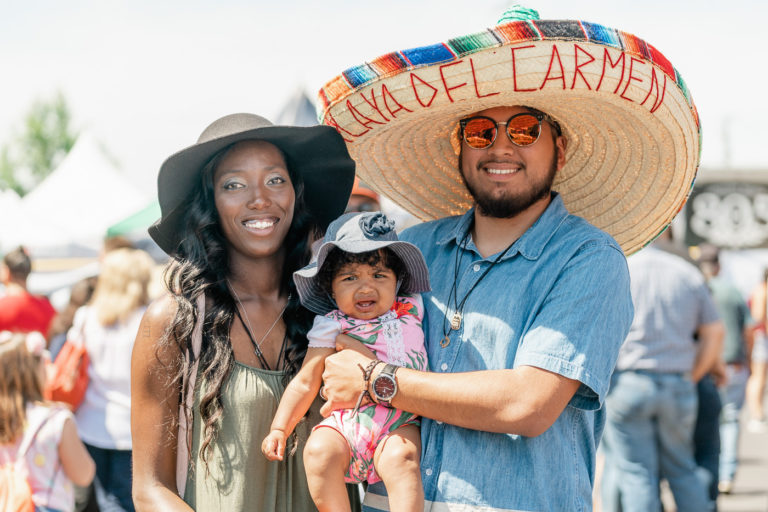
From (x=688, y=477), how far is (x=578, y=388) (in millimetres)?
4049

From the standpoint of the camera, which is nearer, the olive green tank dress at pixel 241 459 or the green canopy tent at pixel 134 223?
the olive green tank dress at pixel 241 459

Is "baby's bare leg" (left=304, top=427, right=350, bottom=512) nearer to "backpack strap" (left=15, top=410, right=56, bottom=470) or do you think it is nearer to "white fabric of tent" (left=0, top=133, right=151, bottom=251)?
"backpack strap" (left=15, top=410, right=56, bottom=470)

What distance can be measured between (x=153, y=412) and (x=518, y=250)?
4.36 feet

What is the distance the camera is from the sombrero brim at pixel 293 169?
2.74 metres

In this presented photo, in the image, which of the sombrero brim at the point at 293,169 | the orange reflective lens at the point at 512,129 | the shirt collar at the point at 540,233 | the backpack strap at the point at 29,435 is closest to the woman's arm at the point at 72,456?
the backpack strap at the point at 29,435

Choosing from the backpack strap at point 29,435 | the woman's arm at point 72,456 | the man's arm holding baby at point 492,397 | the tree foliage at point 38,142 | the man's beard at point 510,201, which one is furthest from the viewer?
the tree foliage at point 38,142

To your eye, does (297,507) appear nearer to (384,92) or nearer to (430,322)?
(430,322)

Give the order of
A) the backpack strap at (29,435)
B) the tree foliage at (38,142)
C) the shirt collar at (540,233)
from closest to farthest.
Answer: the shirt collar at (540,233) < the backpack strap at (29,435) < the tree foliage at (38,142)

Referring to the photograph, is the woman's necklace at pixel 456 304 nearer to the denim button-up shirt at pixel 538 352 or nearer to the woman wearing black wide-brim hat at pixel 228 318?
the denim button-up shirt at pixel 538 352

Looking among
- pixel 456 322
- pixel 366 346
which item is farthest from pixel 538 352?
pixel 366 346

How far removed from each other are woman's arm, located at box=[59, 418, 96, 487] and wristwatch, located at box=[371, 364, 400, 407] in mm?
2666

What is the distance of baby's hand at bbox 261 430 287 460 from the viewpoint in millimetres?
2389

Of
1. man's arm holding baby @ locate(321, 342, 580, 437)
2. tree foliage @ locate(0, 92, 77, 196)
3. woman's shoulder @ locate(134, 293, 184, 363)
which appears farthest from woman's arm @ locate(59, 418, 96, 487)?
tree foliage @ locate(0, 92, 77, 196)

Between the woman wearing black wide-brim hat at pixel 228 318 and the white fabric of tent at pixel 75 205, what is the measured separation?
7.69 m
